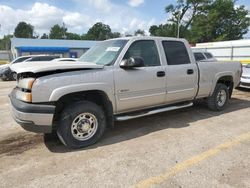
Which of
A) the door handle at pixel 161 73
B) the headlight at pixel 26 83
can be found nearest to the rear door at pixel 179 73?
the door handle at pixel 161 73

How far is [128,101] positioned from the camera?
462 centimetres

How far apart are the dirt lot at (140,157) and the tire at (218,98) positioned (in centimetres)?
87

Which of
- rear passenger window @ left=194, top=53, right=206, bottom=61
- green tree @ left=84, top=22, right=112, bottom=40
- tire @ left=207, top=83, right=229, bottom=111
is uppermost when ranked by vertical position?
green tree @ left=84, top=22, right=112, bottom=40

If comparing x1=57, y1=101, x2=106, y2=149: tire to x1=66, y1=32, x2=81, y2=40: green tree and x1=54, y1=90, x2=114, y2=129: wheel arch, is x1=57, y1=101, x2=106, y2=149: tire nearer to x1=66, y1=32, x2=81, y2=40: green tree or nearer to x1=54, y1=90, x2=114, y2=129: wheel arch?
x1=54, y1=90, x2=114, y2=129: wheel arch

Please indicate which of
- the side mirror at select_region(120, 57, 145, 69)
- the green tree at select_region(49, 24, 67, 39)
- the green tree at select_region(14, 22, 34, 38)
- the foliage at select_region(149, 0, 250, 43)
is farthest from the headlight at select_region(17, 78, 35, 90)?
the green tree at select_region(14, 22, 34, 38)

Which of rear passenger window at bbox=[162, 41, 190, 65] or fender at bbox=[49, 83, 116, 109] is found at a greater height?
rear passenger window at bbox=[162, 41, 190, 65]

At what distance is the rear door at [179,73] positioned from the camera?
5211mm

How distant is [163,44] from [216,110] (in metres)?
2.66

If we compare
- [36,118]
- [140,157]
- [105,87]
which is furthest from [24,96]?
[140,157]

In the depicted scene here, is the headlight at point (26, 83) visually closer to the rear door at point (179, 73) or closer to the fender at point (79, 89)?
the fender at point (79, 89)

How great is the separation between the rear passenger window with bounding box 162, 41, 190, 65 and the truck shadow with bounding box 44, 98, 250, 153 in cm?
141

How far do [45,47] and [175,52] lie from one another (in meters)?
32.2

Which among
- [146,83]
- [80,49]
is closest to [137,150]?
[146,83]

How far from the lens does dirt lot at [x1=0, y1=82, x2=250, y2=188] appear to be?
3191 millimetres
